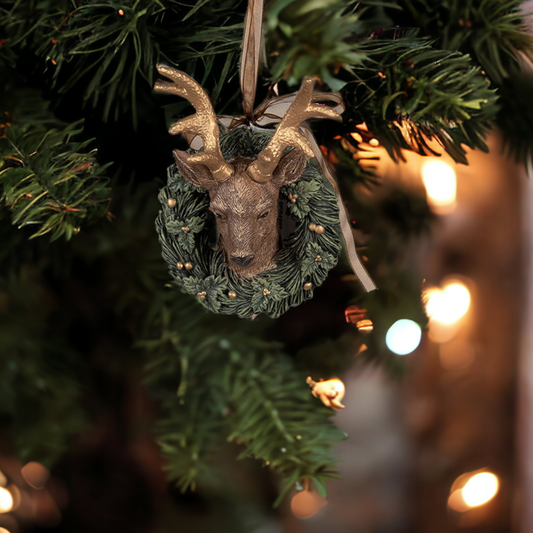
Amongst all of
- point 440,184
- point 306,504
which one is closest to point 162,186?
point 440,184

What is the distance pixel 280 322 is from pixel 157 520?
1.16 feet

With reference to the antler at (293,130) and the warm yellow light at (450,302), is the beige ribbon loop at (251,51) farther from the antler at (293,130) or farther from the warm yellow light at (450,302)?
the warm yellow light at (450,302)

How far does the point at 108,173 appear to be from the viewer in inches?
15.2

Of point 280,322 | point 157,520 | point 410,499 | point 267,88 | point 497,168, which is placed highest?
point 497,168

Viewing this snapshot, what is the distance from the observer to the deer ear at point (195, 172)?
28 cm

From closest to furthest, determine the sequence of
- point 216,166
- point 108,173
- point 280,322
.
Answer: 1. point 216,166
2. point 108,173
3. point 280,322

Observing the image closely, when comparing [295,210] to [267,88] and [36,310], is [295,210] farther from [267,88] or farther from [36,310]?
[36,310]

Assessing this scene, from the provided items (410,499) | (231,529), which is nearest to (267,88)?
(231,529)

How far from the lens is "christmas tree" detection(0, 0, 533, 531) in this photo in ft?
0.95

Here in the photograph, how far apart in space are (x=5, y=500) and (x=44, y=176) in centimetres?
48

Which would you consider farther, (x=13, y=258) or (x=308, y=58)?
(x=13, y=258)

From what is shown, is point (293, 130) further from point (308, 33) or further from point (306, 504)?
point (306, 504)

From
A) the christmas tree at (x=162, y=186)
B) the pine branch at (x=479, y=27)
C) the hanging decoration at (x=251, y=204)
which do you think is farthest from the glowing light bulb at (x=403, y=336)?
the pine branch at (x=479, y=27)

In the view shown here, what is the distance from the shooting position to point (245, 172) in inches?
11.5
